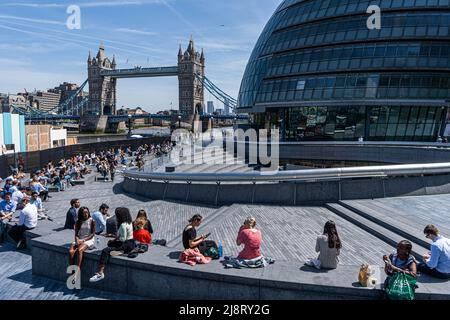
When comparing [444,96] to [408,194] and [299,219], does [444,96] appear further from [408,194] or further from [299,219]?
[299,219]

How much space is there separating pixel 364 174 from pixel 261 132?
1062 inches

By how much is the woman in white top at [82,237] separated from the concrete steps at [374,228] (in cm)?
705

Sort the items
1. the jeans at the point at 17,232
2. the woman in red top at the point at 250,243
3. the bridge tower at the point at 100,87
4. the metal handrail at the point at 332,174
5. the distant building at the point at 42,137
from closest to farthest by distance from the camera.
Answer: the woman in red top at the point at 250,243 < the jeans at the point at 17,232 < the metal handrail at the point at 332,174 < the distant building at the point at 42,137 < the bridge tower at the point at 100,87

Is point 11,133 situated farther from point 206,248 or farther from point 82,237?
point 206,248

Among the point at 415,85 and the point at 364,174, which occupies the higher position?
the point at 415,85

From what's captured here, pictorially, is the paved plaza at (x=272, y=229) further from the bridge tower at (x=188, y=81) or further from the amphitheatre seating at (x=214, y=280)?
the bridge tower at (x=188, y=81)

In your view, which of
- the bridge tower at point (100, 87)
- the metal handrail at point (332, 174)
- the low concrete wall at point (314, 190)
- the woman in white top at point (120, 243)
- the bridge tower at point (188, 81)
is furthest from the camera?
the bridge tower at point (100, 87)

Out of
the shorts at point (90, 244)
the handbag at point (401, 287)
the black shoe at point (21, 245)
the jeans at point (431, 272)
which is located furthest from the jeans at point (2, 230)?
the jeans at point (431, 272)

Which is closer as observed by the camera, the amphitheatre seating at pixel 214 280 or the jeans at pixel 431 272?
the amphitheatre seating at pixel 214 280

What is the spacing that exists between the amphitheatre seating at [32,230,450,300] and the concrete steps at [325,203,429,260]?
2362mm

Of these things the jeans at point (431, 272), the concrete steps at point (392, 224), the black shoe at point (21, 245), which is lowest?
the black shoe at point (21, 245)

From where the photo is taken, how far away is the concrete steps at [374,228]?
8969 millimetres
